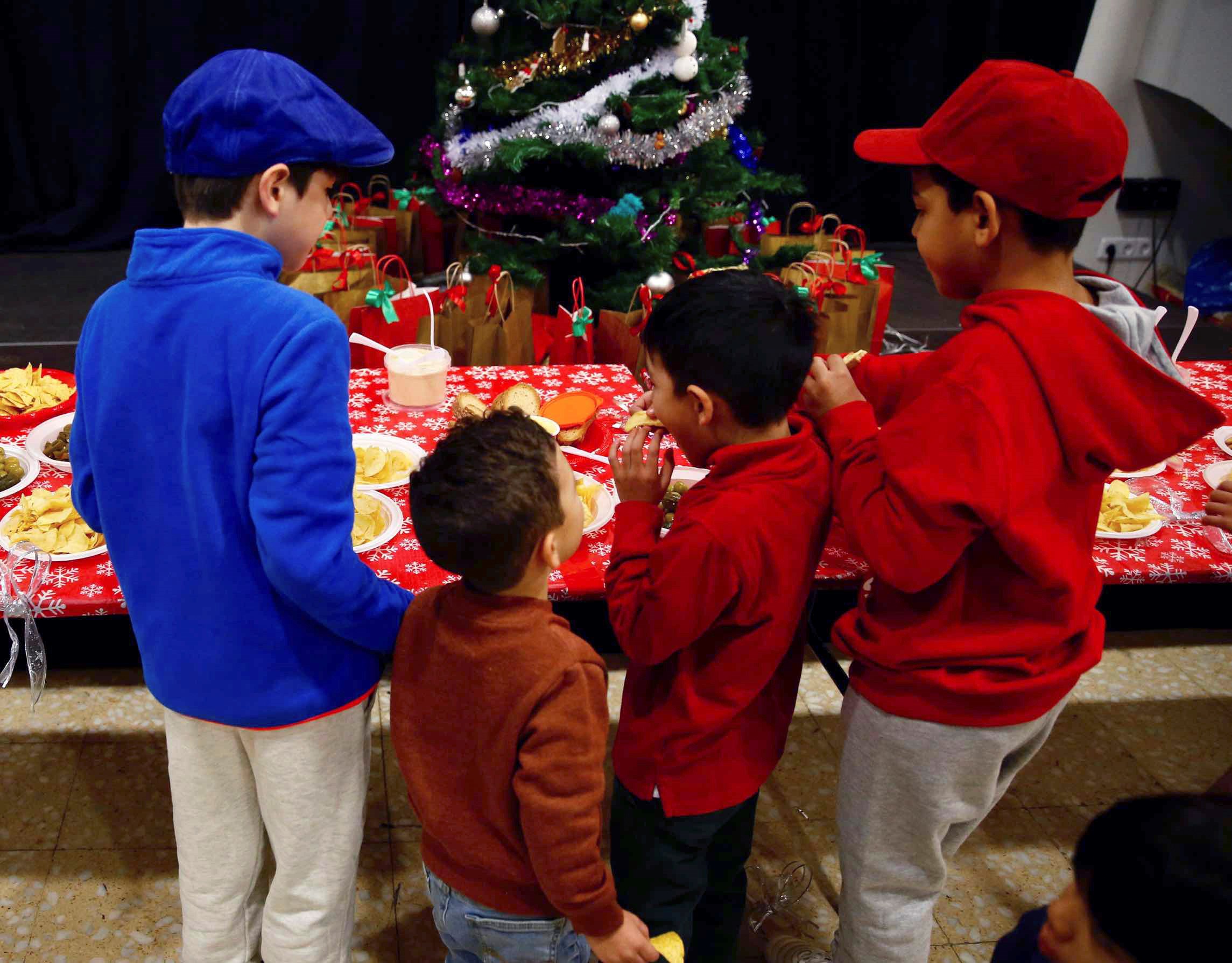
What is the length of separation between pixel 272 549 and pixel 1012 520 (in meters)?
0.79

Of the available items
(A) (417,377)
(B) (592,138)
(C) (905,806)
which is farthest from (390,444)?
(B) (592,138)

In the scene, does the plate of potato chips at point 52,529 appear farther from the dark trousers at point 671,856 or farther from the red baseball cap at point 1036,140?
the red baseball cap at point 1036,140

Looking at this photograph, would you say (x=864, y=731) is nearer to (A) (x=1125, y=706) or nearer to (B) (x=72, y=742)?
(A) (x=1125, y=706)

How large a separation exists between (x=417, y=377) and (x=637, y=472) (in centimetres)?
87

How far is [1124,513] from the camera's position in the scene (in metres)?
1.63

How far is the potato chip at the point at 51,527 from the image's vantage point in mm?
1451

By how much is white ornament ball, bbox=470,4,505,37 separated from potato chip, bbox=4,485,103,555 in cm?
200

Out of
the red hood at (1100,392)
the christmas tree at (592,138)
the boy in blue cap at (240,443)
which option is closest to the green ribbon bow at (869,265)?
the christmas tree at (592,138)

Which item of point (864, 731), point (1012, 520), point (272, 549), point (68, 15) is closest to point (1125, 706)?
point (864, 731)

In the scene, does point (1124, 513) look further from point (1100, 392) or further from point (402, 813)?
point (402, 813)

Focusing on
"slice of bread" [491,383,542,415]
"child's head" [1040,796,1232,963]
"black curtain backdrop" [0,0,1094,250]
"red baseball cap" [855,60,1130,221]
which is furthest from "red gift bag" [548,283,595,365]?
"black curtain backdrop" [0,0,1094,250]

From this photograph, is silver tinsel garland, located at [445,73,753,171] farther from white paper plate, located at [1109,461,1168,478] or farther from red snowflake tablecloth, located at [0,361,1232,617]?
white paper plate, located at [1109,461,1168,478]

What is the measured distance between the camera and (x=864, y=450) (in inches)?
46.0

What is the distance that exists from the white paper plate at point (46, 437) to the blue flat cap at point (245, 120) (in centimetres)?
83
